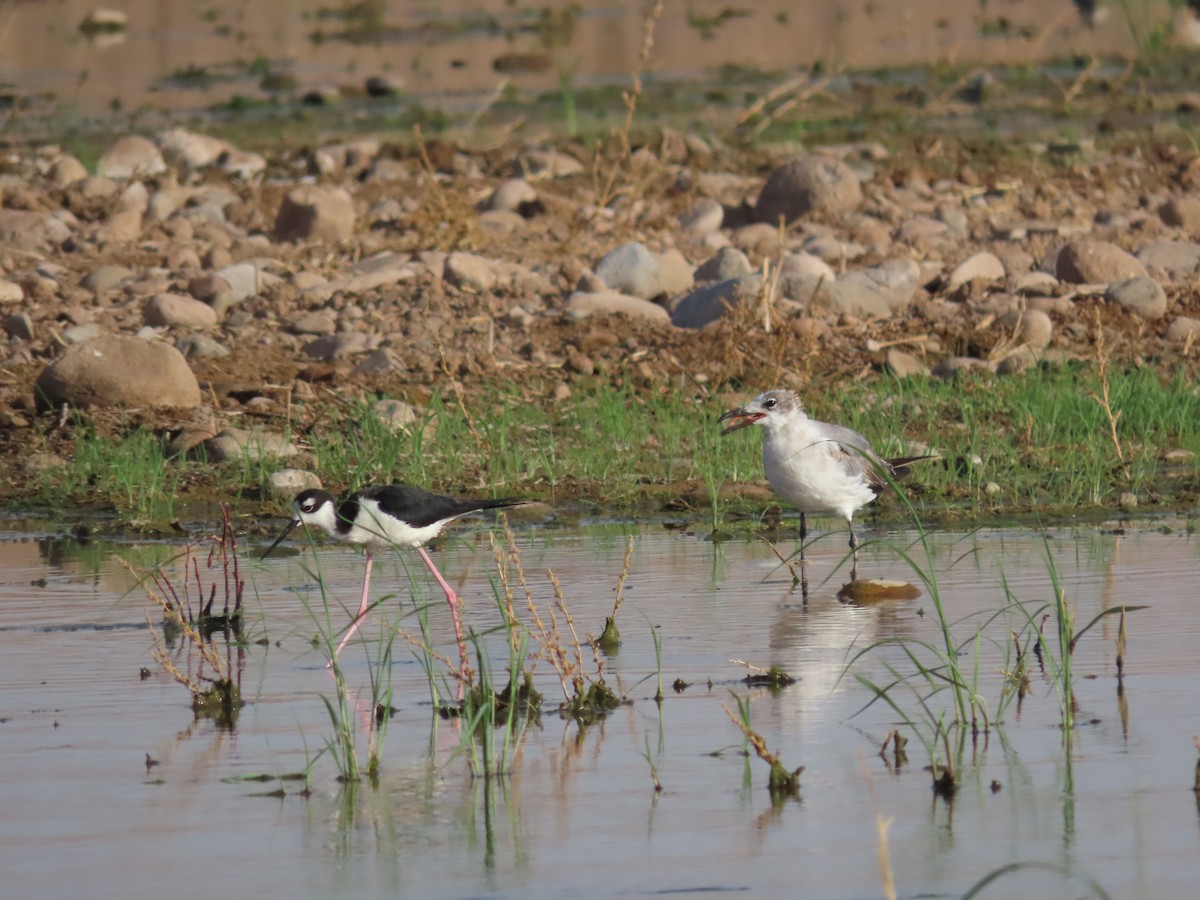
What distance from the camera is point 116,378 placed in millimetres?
13125

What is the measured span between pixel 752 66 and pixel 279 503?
84.5ft

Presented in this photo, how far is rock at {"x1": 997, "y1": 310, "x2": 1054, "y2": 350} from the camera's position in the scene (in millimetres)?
14930

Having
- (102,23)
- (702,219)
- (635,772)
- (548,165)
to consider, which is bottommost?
(635,772)

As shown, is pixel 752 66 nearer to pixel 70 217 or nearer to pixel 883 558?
pixel 70 217

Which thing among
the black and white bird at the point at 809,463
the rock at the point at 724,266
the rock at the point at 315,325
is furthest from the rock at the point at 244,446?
the rock at the point at 724,266

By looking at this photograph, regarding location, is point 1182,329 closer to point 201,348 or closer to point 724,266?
point 724,266

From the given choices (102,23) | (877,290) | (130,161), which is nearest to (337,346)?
(877,290)

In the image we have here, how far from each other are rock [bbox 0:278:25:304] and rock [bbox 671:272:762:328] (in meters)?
4.96

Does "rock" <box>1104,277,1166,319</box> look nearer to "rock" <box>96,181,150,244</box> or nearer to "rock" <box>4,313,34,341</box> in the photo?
"rock" <box>4,313,34,341</box>

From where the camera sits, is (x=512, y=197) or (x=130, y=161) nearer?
(x=512, y=197)

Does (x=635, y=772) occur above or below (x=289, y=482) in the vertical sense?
below

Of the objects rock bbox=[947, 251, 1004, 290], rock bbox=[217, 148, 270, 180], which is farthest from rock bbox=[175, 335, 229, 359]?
rock bbox=[217, 148, 270, 180]

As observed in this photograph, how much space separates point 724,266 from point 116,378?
529 cm

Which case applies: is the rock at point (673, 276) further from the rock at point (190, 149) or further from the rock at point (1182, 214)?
the rock at point (190, 149)
